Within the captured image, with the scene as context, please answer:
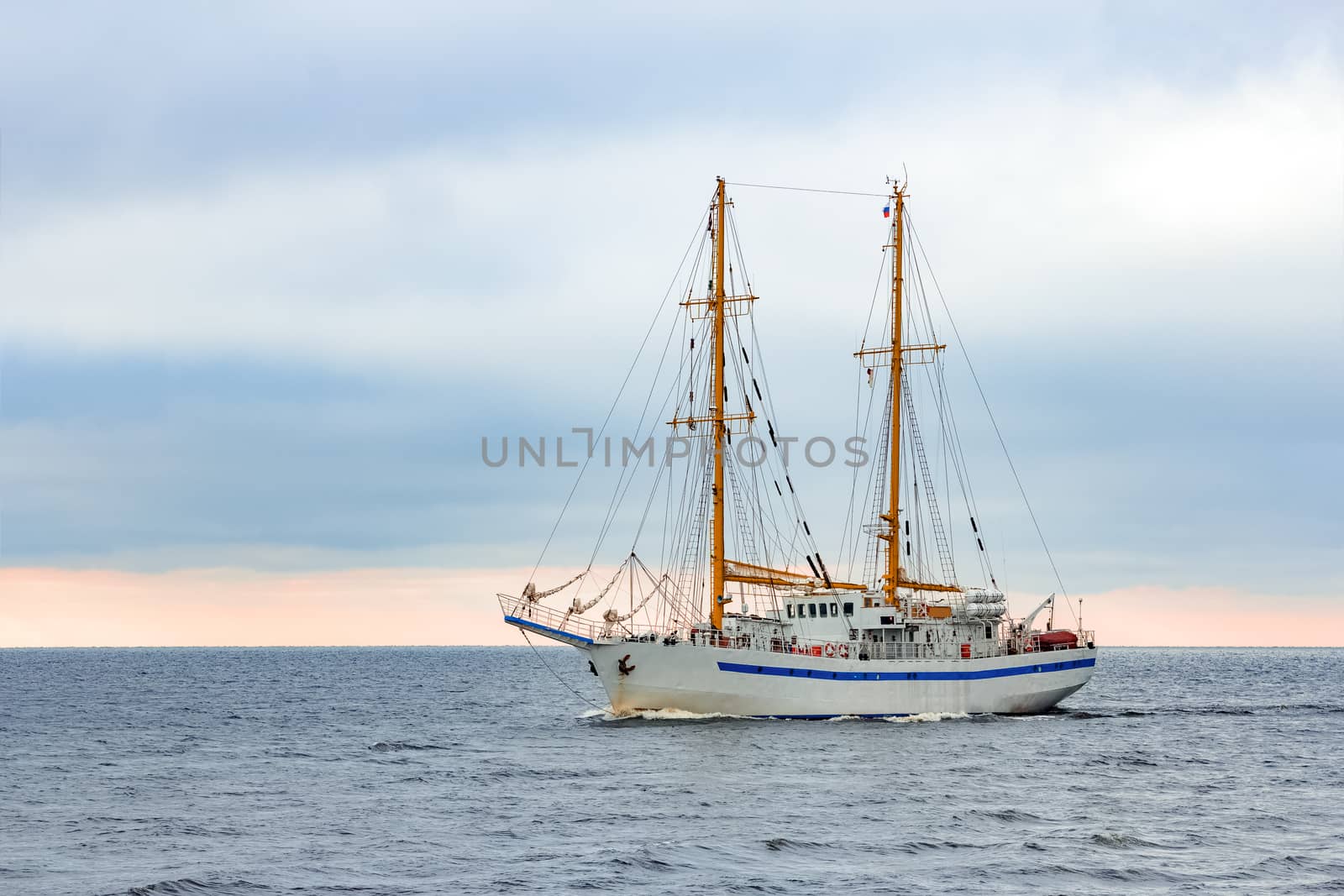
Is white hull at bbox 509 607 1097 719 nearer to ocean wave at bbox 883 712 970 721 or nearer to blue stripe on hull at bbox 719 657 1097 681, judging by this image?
blue stripe on hull at bbox 719 657 1097 681

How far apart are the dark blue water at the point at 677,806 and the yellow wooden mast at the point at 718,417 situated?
6.83 m

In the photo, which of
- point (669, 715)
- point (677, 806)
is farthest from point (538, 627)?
point (677, 806)

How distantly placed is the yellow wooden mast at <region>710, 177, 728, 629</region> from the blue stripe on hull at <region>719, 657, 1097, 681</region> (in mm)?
3833

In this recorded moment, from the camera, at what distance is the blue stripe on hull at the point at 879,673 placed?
65938 mm

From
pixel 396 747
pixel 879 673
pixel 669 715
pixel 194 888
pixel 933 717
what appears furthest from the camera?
pixel 933 717

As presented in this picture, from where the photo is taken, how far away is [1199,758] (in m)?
58.8

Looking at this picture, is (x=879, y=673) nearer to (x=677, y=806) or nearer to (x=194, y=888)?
(x=677, y=806)

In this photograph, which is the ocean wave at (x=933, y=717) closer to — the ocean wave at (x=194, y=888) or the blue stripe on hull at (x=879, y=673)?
the blue stripe on hull at (x=879, y=673)

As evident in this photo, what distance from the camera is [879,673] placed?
68125 mm

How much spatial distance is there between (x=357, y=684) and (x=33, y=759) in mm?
89592

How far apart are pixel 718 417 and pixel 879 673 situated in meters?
15.4

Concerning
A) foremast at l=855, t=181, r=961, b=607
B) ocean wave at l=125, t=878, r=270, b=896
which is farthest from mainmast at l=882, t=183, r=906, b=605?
ocean wave at l=125, t=878, r=270, b=896

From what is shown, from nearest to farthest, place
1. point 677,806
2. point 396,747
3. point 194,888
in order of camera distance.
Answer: point 194,888 < point 677,806 < point 396,747

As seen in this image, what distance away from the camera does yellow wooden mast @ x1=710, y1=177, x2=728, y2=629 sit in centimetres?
6925
